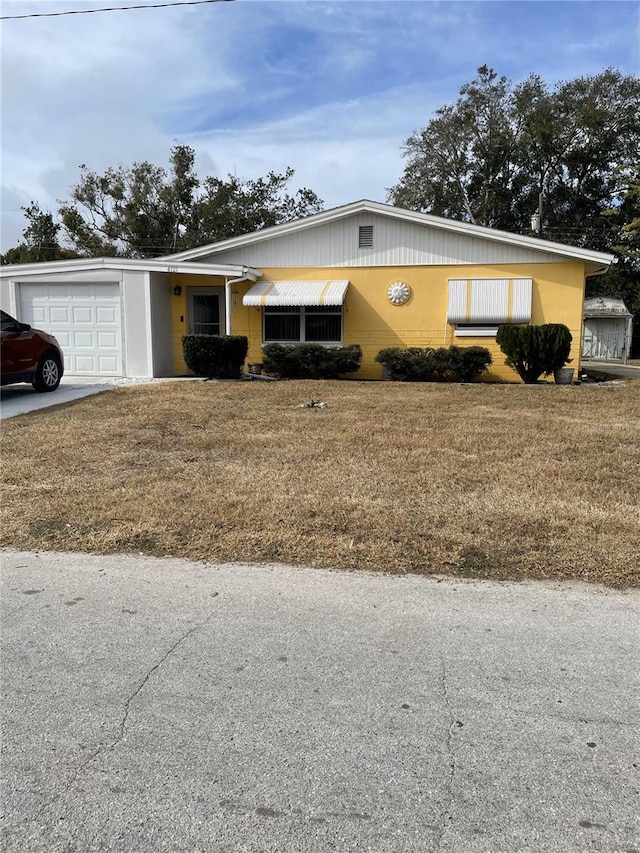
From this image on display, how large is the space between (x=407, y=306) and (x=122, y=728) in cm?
1453

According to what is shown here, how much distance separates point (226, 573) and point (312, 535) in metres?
0.76

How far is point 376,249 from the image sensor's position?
619 inches

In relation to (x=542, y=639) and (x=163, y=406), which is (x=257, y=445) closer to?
(x=163, y=406)

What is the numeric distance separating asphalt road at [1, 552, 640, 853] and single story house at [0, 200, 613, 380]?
39.7 ft

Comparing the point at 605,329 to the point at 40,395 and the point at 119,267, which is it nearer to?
the point at 119,267

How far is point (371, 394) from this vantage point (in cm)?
1191

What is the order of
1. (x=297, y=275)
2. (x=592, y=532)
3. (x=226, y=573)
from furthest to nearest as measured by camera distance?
(x=297, y=275) → (x=592, y=532) → (x=226, y=573)

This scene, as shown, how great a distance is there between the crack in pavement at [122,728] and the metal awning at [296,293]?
12.4m

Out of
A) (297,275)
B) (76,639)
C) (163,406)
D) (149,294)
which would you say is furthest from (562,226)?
(76,639)

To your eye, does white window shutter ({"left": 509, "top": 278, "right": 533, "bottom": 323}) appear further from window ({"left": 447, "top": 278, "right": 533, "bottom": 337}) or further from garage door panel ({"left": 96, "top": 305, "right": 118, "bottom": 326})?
garage door panel ({"left": 96, "top": 305, "right": 118, "bottom": 326})

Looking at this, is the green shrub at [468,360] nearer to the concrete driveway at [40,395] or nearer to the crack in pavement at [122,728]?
the concrete driveway at [40,395]

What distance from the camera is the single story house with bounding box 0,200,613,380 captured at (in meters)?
14.8

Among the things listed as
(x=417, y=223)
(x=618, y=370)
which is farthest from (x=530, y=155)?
(x=417, y=223)

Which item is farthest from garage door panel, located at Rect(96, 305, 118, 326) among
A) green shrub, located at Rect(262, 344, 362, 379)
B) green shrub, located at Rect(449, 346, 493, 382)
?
green shrub, located at Rect(449, 346, 493, 382)
